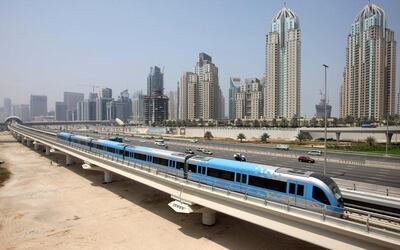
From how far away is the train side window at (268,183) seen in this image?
1987cm

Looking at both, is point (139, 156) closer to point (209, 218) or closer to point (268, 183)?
point (209, 218)

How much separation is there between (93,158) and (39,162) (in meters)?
35.7

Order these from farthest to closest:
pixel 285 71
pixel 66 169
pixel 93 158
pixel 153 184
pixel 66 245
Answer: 1. pixel 285 71
2. pixel 66 169
3. pixel 93 158
4. pixel 153 184
5. pixel 66 245

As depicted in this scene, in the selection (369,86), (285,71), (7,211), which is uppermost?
(285,71)

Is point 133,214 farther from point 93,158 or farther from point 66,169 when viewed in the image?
point 66,169

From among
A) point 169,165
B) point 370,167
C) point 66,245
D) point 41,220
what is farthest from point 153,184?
point 370,167

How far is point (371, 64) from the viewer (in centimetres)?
14725

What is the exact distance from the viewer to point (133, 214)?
31.9 metres

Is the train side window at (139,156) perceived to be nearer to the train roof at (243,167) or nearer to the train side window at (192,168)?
the train side window at (192,168)

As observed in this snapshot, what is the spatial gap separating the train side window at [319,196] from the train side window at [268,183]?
218cm

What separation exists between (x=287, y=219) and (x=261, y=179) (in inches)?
161

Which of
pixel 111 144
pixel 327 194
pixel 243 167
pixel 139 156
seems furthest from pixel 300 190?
pixel 111 144

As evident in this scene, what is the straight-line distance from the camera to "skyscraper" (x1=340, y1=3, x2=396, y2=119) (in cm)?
14462

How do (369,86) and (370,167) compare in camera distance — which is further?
(369,86)
